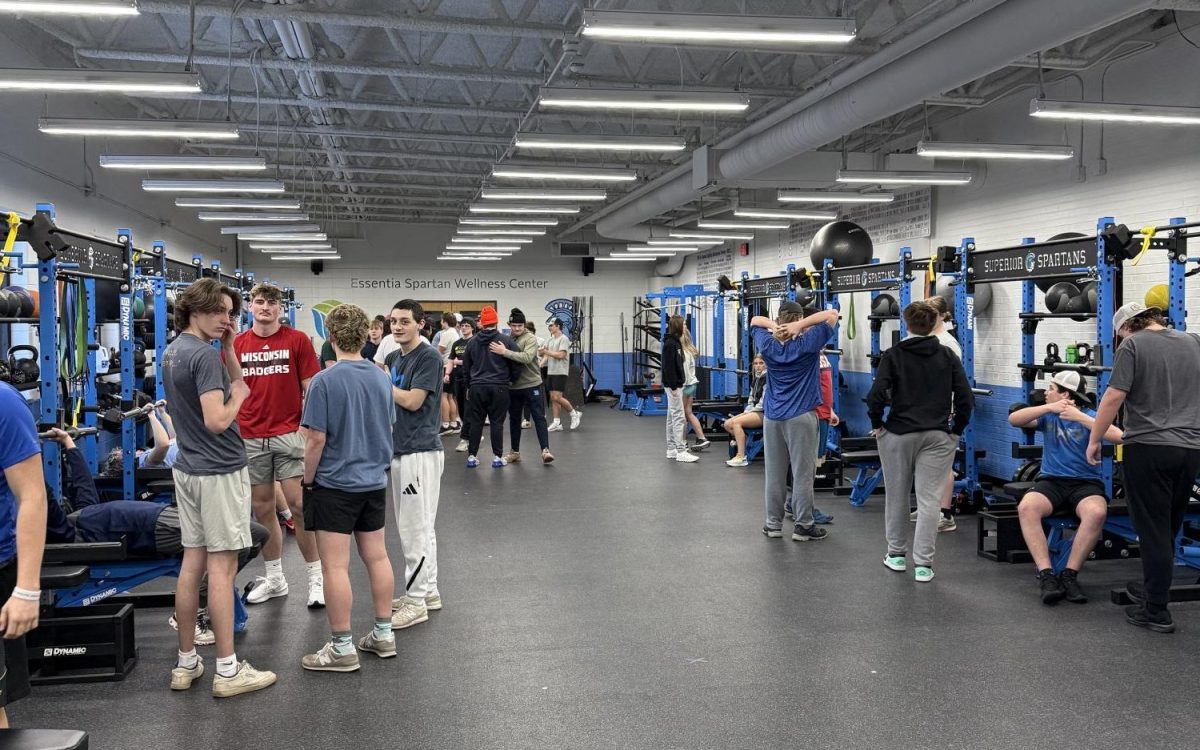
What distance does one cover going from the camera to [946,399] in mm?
4594

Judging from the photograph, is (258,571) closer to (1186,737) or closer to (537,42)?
(1186,737)

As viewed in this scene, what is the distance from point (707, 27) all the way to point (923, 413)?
7.76 feet

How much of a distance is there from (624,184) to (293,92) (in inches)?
217

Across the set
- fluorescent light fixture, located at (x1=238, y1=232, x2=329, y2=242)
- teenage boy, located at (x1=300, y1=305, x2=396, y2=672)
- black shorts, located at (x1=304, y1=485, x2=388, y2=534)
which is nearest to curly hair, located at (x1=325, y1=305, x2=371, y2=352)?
teenage boy, located at (x1=300, y1=305, x2=396, y2=672)

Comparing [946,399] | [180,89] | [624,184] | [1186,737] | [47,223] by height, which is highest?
[624,184]

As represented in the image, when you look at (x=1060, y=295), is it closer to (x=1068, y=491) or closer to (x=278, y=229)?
(x=1068, y=491)

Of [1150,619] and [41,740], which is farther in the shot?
[1150,619]

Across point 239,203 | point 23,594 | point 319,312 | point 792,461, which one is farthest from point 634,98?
point 319,312

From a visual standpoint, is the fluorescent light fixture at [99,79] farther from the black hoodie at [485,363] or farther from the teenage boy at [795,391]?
the teenage boy at [795,391]

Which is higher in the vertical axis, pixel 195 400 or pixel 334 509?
pixel 195 400

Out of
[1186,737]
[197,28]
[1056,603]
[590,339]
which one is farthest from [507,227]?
[1186,737]

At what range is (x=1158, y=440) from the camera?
3.86 m

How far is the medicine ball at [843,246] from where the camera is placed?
934 centimetres

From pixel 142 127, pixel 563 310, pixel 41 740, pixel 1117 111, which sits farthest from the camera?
pixel 563 310
